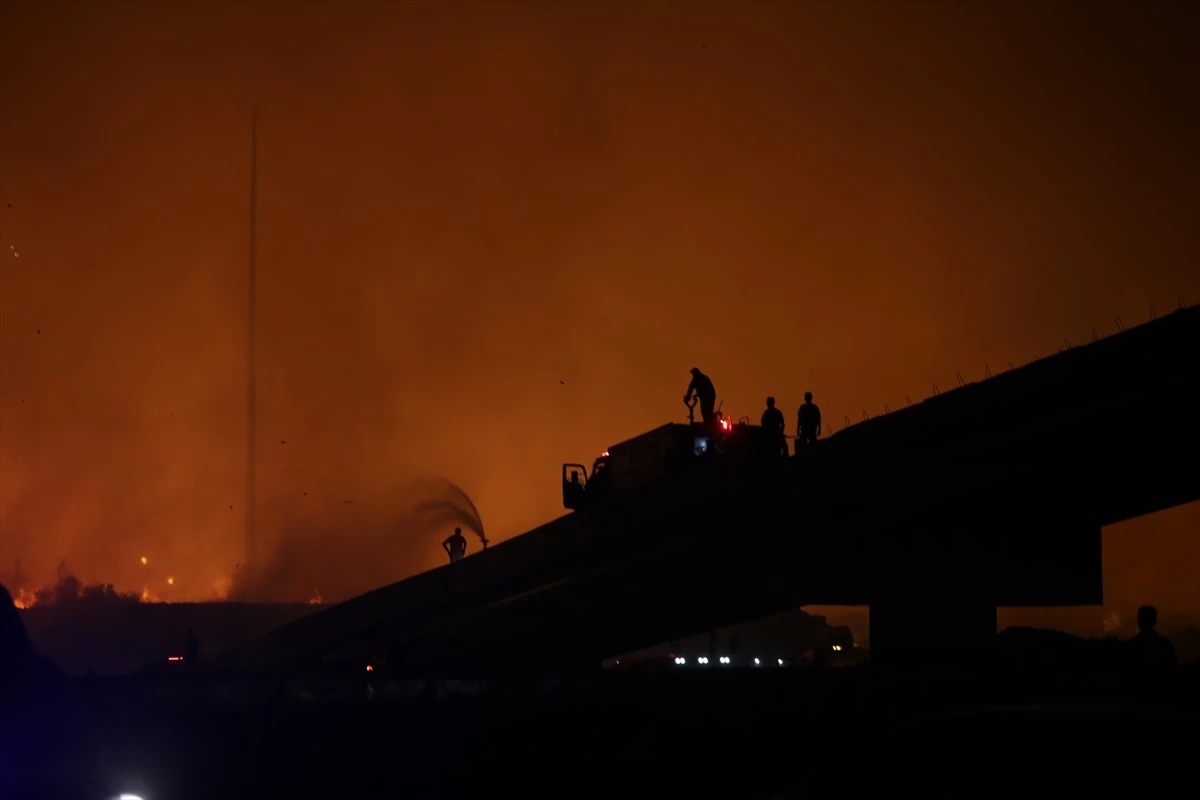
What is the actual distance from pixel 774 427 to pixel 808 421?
1150mm

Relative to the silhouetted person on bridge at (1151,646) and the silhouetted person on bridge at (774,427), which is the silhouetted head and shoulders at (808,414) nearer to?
the silhouetted person on bridge at (774,427)

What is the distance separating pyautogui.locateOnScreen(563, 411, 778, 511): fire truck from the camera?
3366 centimetres

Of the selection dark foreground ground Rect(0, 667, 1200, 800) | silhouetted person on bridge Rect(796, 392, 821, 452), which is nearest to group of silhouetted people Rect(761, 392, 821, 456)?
silhouetted person on bridge Rect(796, 392, 821, 452)

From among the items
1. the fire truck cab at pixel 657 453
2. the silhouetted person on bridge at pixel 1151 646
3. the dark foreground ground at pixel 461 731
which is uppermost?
the fire truck cab at pixel 657 453

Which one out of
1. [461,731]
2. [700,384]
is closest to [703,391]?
[700,384]

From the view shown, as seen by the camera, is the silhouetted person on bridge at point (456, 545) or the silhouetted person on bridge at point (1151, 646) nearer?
the silhouetted person on bridge at point (1151, 646)

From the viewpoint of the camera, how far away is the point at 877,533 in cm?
2797

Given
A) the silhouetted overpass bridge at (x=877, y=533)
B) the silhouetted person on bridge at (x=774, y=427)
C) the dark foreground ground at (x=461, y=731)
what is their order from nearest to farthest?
the dark foreground ground at (x=461, y=731) < the silhouetted overpass bridge at (x=877, y=533) < the silhouetted person on bridge at (x=774, y=427)

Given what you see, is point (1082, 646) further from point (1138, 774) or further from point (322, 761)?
point (1138, 774)


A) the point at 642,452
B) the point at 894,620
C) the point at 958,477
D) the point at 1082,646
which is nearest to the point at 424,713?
the point at 1082,646

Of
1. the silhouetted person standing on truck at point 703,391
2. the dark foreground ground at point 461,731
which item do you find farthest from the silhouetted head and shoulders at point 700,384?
the dark foreground ground at point 461,731

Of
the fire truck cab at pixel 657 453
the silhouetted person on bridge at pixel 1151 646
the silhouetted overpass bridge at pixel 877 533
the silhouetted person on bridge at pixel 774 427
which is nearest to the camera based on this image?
the silhouetted person on bridge at pixel 1151 646

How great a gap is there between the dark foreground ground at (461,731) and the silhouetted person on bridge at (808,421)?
13.2 m

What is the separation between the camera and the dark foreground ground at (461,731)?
38.1 feet
